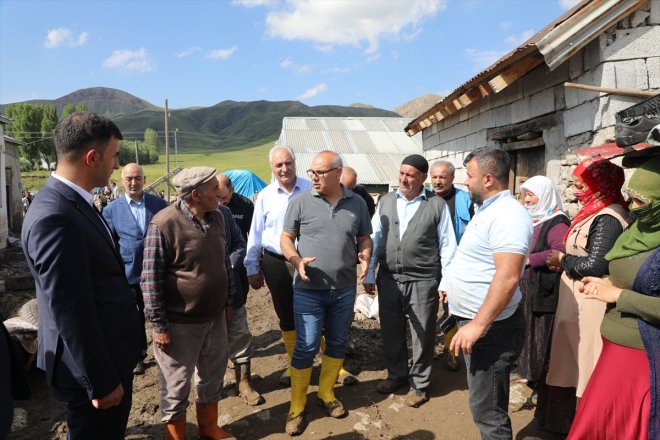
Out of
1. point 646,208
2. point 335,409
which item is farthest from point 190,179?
point 646,208

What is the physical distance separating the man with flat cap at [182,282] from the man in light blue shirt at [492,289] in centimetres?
160

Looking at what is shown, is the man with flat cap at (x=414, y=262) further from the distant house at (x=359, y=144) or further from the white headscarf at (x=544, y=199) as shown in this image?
the distant house at (x=359, y=144)

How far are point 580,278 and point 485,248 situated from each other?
2.36 feet

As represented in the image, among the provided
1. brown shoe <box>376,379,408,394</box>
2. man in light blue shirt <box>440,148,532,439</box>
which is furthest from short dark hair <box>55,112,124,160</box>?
brown shoe <box>376,379,408,394</box>

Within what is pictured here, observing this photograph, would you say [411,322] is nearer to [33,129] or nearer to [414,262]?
[414,262]

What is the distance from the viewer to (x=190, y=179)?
8.69 feet

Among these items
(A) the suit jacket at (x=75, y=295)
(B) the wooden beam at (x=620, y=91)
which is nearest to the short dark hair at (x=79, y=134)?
(A) the suit jacket at (x=75, y=295)

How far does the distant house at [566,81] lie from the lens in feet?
11.5

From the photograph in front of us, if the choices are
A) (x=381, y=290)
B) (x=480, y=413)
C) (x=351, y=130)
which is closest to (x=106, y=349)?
(x=480, y=413)

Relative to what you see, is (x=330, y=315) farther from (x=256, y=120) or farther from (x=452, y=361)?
(x=256, y=120)

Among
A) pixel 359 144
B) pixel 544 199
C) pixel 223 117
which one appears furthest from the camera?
pixel 223 117

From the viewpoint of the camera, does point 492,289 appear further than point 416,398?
No

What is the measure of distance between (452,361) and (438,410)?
2.55 ft

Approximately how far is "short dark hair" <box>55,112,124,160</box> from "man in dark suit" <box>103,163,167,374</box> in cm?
223
